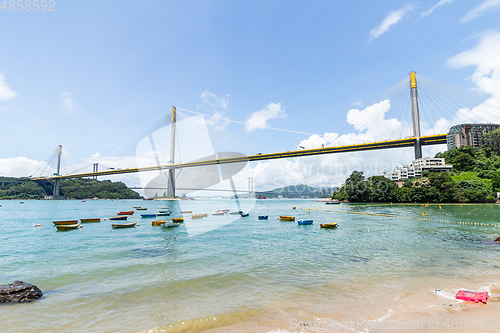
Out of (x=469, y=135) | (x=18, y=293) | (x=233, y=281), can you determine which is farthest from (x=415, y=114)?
(x=469, y=135)

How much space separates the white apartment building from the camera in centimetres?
7281

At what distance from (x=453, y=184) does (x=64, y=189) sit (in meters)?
126

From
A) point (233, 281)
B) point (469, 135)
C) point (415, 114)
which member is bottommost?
point (233, 281)

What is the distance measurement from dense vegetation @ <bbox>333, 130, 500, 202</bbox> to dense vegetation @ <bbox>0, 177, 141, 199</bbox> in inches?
3941

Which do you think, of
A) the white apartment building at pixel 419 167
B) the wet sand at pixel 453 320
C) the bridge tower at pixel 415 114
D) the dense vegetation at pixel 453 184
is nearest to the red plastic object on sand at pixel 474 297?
the wet sand at pixel 453 320

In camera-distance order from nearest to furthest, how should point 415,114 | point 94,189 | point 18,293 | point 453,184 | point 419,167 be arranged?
point 18,293, point 415,114, point 453,184, point 419,167, point 94,189

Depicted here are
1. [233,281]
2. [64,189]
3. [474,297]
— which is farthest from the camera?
[64,189]

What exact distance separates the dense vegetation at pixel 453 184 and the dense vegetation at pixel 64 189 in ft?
328

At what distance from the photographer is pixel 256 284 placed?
792cm

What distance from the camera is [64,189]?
96812mm

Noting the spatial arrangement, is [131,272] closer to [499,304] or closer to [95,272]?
[95,272]

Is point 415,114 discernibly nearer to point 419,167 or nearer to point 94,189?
point 419,167

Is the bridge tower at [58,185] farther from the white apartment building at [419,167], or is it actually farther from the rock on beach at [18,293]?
the white apartment building at [419,167]

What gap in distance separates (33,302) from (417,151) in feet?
189
